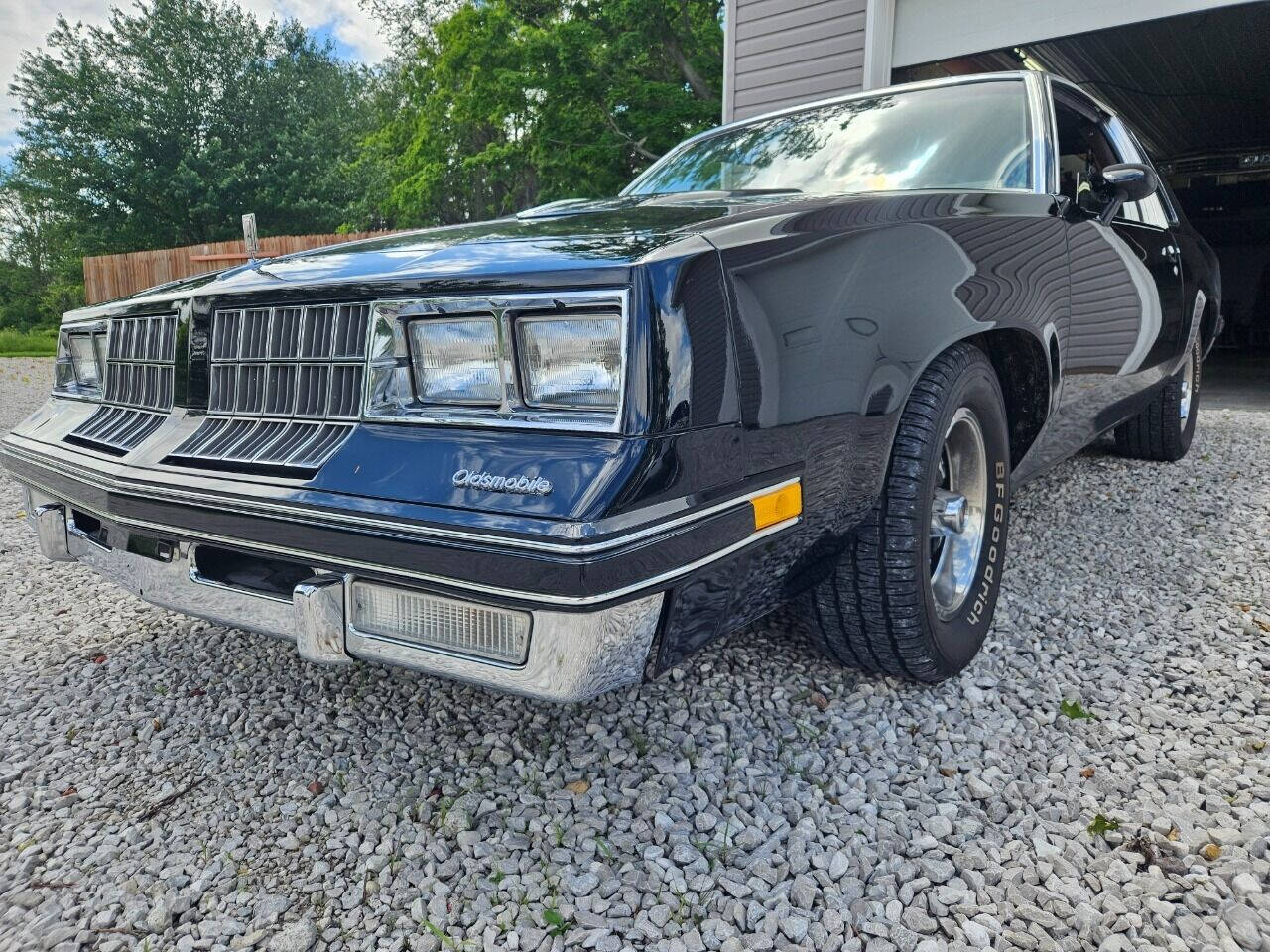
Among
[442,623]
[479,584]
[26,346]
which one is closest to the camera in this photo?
[479,584]

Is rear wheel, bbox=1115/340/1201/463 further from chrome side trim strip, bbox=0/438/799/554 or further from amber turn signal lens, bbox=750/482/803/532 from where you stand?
chrome side trim strip, bbox=0/438/799/554

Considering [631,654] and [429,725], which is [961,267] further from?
[429,725]

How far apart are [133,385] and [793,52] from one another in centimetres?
640

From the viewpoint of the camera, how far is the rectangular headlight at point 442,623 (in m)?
1.35

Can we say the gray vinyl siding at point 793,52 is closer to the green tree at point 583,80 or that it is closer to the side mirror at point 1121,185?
the side mirror at point 1121,185

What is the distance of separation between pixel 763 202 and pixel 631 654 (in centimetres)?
107

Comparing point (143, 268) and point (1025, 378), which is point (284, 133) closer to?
point (143, 268)

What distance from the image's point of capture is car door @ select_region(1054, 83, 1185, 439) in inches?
104

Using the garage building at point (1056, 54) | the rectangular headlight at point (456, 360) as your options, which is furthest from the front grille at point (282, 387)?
the garage building at point (1056, 54)

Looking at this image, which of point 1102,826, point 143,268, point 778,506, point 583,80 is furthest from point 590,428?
point 583,80

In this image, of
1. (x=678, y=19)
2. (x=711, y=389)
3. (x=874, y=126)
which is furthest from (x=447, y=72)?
(x=711, y=389)

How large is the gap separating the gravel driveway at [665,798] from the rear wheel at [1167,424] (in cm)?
209

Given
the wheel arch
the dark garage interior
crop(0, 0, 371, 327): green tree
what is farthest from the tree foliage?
the wheel arch

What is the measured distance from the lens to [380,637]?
57.6 inches
